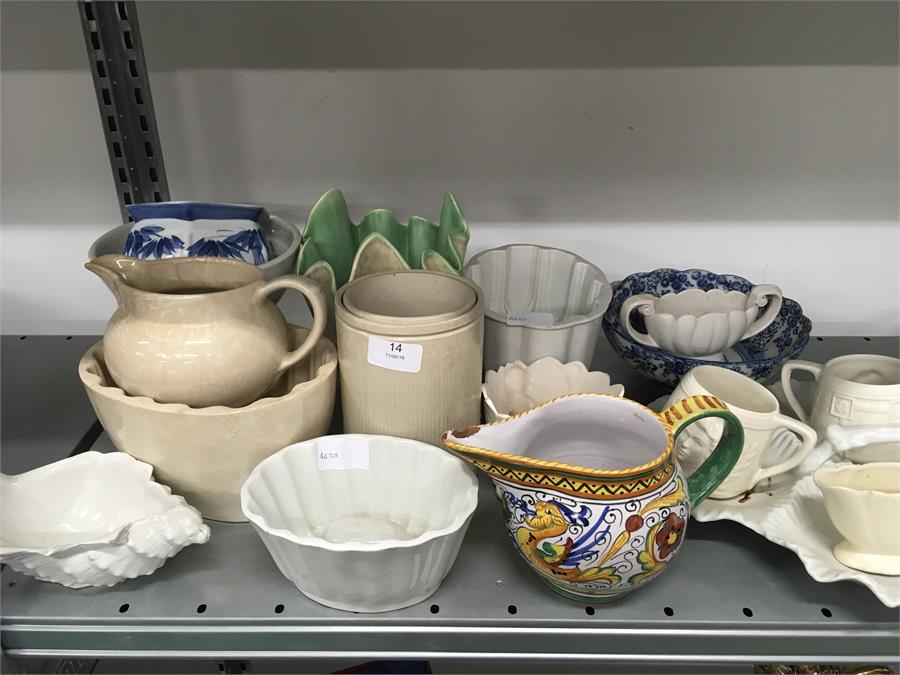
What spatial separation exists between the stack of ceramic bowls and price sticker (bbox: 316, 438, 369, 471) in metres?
0.03

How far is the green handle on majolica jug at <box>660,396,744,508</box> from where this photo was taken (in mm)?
581

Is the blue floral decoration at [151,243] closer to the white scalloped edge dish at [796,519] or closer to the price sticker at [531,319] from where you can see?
the price sticker at [531,319]

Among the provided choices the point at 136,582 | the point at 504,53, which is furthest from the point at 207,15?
the point at 136,582

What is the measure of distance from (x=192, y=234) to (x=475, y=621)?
19.0 inches

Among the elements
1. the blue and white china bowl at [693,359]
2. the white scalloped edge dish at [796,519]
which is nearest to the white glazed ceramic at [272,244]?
the blue and white china bowl at [693,359]

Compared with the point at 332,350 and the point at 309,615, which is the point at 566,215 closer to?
the point at 332,350

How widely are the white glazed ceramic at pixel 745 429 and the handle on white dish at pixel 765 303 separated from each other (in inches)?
7.6

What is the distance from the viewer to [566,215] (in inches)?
40.6

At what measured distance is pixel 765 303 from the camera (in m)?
0.87

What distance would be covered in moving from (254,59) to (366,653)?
73 centimetres

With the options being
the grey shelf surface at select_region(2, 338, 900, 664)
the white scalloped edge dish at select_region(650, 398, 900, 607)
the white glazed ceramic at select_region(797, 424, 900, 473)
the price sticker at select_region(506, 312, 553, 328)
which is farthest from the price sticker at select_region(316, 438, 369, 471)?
the white glazed ceramic at select_region(797, 424, 900, 473)

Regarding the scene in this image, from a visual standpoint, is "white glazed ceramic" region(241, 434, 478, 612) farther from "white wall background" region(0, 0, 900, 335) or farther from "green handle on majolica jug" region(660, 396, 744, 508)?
"white wall background" region(0, 0, 900, 335)

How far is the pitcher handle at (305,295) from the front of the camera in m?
0.65

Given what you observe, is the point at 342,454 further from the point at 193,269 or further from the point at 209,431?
the point at 193,269
